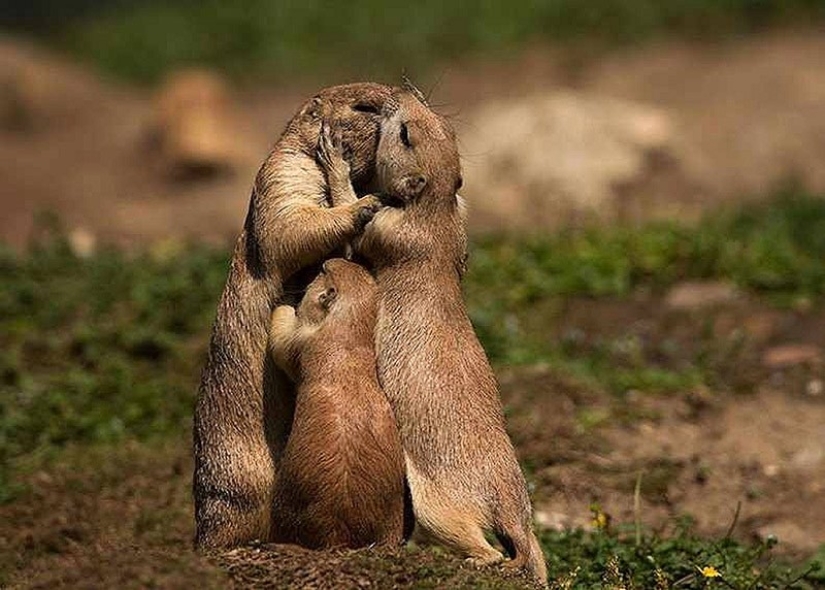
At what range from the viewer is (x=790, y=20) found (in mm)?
13945

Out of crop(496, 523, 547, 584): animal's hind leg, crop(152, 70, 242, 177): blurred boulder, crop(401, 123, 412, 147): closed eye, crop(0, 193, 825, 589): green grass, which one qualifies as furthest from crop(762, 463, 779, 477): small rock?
crop(152, 70, 242, 177): blurred boulder

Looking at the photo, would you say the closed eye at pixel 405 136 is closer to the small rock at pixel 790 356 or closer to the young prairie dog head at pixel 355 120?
Answer: the young prairie dog head at pixel 355 120

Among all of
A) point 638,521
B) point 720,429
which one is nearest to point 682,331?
point 720,429

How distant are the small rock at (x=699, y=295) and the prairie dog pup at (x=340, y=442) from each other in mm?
4348

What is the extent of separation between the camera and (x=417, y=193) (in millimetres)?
4320

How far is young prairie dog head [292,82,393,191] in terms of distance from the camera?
4.55 metres

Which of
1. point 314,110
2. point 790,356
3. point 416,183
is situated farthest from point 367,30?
point 416,183

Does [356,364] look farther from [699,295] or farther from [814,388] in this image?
[699,295]

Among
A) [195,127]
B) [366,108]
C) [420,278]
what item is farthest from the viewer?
[195,127]

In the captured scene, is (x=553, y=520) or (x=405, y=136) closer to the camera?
(x=405, y=136)

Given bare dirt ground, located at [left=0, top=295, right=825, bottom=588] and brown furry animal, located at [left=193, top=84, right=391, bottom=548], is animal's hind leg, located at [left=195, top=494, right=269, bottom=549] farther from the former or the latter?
bare dirt ground, located at [left=0, top=295, right=825, bottom=588]

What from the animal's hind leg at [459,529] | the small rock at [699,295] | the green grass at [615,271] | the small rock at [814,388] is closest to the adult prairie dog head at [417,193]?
the animal's hind leg at [459,529]

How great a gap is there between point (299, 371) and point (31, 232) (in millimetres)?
7428

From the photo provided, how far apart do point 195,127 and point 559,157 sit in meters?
3.35
